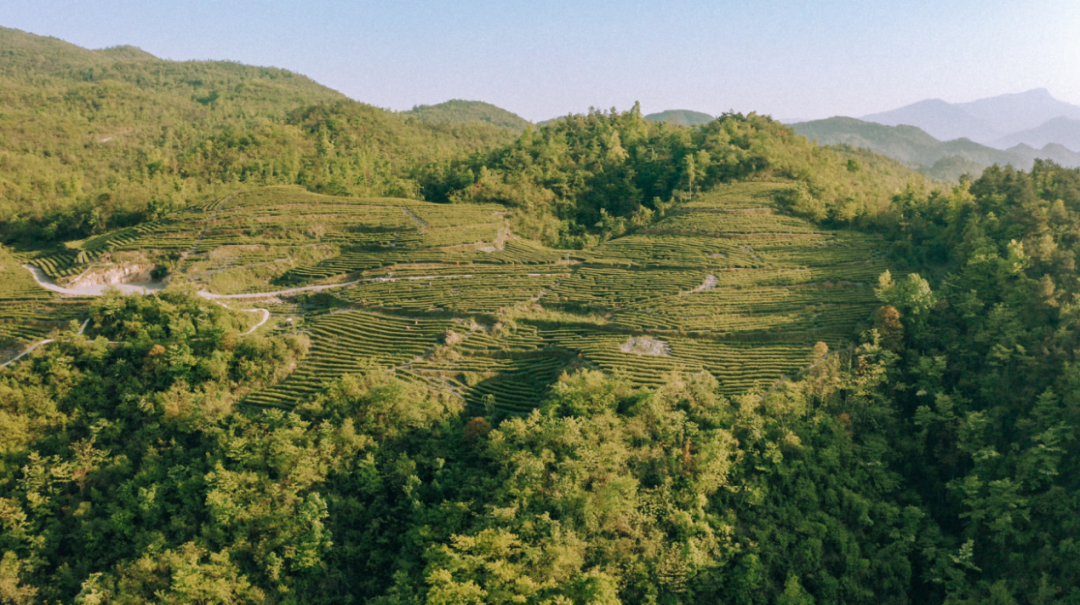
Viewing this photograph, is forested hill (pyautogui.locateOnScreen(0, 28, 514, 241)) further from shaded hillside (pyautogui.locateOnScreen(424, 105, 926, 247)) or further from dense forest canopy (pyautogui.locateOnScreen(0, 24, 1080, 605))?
dense forest canopy (pyautogui.locateOnScreen(0, 24, 1080, 605))

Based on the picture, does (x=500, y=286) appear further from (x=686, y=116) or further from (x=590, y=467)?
(x=686, y=116)

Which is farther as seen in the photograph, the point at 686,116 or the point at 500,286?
the point at 686,116

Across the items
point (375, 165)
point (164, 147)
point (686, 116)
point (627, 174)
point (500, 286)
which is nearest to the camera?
point (500, 286)

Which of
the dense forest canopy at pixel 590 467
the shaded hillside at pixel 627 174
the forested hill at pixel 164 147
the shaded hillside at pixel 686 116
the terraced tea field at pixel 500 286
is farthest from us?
the shaded hillside at pixel 686 116

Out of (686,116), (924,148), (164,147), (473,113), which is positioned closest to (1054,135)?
(924,148)

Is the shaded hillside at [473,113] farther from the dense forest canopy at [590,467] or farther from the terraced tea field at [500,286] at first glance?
the dense forest canopy at [590,467]

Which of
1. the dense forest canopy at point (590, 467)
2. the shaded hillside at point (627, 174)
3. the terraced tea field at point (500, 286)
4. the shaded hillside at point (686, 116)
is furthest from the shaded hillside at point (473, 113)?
the dense forest canopy at point (590, 467)
